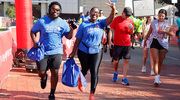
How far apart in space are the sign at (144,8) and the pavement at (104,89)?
2.81 metres

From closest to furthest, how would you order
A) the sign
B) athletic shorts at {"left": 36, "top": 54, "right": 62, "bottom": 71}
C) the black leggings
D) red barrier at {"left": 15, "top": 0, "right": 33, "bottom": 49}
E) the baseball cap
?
1. athletic shorts at {"left": 36, "top": 54, "right": 62, "bottom": 71}
2. the black leggings
3. the baseball cap
4. red barrier at {"left": 15, "top": 0, "right": 33, "bottom": 49}
5. the sign

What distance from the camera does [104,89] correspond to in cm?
781

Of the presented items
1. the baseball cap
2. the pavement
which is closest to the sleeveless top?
the baseball cap

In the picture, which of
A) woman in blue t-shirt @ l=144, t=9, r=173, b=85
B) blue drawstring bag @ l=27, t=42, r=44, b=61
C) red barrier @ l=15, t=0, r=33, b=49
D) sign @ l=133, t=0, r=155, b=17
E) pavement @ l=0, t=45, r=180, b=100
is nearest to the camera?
blue drawstring bag @ l=27, t=42, r=44, b=61

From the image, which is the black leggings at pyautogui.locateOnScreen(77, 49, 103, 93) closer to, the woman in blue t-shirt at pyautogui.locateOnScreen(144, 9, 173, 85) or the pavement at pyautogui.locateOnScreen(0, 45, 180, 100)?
the pavement at pyautogui.locateOnScreen(0, 45, 180, 100)

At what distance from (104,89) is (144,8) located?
5.42m

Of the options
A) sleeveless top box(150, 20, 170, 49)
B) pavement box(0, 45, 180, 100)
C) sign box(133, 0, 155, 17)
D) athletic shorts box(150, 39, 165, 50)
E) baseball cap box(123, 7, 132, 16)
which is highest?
sign box(133, 0, 155, 17)

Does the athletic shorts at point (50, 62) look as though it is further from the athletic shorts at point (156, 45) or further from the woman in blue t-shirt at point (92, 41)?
the athletic shorts at point (156, 45)

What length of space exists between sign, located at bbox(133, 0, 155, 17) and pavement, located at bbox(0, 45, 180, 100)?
9.22 feet

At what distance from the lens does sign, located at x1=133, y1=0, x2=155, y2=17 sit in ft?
40.4

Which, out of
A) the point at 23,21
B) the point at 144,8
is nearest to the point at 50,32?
the point at 23,21

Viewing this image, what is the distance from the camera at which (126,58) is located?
8547 millimetres

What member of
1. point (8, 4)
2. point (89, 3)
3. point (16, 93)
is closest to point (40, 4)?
point (8, 4)

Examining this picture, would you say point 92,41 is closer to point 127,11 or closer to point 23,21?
point 127,11
